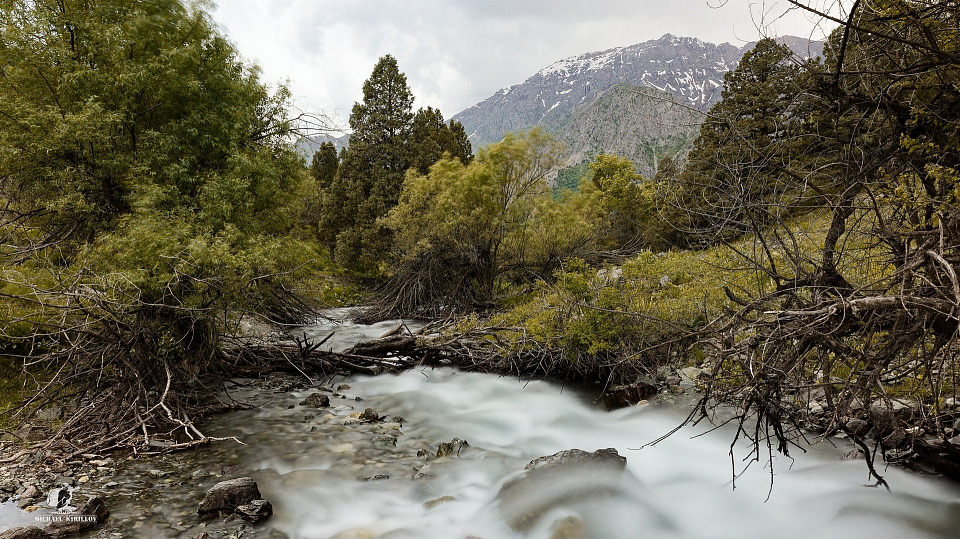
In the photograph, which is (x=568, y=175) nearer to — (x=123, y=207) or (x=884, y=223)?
(x=123, y=207)

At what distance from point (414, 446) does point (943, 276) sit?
597cm

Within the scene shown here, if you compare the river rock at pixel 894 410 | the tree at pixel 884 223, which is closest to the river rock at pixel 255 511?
the tree at pixel 884 223

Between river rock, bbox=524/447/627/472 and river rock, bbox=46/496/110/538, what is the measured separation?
4.49 m

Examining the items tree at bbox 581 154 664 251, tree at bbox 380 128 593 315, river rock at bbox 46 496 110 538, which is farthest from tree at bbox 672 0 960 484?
tree at bbox 581 154 664 251

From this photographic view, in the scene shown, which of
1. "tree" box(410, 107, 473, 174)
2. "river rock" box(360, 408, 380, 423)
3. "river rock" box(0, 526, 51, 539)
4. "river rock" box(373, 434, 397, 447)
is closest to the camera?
"river rock" box(0, 526, 51, 539)

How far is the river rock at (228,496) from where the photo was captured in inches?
179

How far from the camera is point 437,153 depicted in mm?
27328

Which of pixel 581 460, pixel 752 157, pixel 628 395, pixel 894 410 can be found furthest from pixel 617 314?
pixel 752 157

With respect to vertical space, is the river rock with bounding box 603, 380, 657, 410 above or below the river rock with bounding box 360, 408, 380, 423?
below

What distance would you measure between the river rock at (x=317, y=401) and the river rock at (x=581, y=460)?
3877 mm

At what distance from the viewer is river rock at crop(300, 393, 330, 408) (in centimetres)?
798

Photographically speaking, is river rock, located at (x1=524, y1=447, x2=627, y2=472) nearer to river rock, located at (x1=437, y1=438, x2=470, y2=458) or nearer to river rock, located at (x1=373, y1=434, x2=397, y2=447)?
river rock, located at (x1=437, y1=438, x2=470, y2=458)

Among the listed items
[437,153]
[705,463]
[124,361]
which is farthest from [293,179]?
[437,153]

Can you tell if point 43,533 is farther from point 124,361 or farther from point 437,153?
point 437,153
